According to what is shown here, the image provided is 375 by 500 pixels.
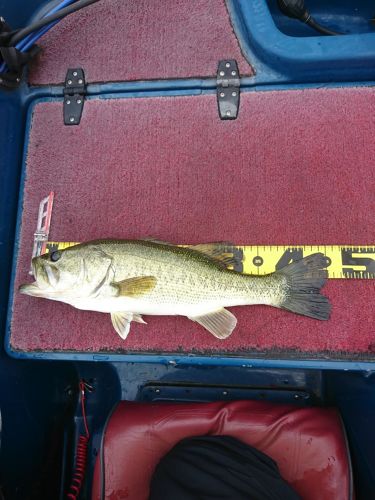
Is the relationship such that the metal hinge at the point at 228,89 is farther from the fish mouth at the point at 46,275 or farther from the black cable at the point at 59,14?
the fish mouth at the point at 46,275

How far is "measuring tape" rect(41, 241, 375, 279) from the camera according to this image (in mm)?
2207

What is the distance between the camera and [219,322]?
2125 mm

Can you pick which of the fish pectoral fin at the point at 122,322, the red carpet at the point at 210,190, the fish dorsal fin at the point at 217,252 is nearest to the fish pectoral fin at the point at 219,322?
the red carpet at the point at 210,190

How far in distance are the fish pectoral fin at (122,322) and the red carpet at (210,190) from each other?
0.49ft

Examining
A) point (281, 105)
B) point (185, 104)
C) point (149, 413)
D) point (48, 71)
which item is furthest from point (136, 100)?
point (149, 413)

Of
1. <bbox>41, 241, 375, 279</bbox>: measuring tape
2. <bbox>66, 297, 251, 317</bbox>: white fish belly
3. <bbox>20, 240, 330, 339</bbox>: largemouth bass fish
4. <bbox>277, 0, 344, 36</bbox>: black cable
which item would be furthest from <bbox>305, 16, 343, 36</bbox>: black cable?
<bbox>66, 297, 251, 317</bbox>: white fish belly

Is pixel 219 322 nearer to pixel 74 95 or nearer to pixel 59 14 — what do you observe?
pixel 74 95

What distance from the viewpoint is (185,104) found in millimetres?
2549

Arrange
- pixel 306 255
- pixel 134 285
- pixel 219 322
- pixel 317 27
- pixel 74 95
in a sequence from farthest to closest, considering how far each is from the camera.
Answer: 1. pixel 317 27
2. pixel 74 95
3. pixel 306 255
4. pixel 219 322
5. pixel 134 285

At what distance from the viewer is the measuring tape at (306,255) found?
221 centimetres

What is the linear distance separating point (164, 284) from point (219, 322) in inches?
14.3

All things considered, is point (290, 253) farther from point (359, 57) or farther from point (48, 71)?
point (48, 71)

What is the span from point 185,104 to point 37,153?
1.01 metres

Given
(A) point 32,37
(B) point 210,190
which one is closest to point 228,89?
(B) point 210,190
